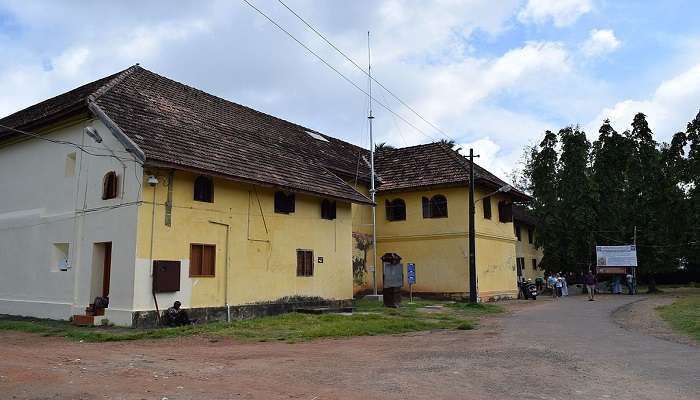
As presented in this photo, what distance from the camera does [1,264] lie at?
62.5 ft

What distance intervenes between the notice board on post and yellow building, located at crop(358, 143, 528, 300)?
737 centimetres

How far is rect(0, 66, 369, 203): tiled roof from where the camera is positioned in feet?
52.7

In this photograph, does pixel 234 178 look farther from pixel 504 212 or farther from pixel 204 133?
pixel 504 212

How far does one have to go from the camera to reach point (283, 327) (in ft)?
49.7

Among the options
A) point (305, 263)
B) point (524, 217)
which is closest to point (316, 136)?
point (305, 263)

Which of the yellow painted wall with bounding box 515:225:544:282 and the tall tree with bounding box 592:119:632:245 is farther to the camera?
the yellow painted wall with bounding box 515:225:544:282

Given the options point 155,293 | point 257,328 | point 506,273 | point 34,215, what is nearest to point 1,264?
point 34,215

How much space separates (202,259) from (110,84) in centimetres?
674

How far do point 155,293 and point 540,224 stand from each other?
1170 inches

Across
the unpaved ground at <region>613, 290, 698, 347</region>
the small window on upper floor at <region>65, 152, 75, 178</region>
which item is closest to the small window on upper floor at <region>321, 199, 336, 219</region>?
the small window on upper floor at <region>65, 152, 75, 178</region>

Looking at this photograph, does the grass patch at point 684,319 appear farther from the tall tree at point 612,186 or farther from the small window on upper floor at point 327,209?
the tall tree at point 612,186

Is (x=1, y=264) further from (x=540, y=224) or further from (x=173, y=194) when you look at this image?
(x=540, y=224)

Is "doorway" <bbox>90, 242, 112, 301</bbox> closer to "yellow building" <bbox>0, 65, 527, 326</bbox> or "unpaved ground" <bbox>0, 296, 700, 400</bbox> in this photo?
"yellow building" <bbox>0, 65, 527, 326</bbox>

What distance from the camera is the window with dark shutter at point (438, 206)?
26875 millimetres
